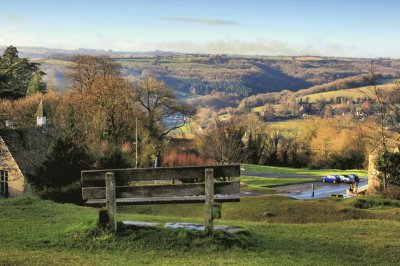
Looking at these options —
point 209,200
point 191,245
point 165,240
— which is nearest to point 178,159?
point 209,200

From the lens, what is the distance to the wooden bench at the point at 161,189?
31.5 ft

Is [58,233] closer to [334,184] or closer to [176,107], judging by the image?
[176,107]

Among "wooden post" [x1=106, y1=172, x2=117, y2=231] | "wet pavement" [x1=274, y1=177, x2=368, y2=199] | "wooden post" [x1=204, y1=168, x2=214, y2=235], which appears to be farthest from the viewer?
"wet pavement" [x1=274, y1=177, x2=368, y2=199]

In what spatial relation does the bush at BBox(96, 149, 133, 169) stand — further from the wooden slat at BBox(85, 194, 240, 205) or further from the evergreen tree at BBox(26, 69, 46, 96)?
the evergreen tree at BBox(26, 69, 46, 96)

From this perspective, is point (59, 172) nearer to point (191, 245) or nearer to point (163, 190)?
point (163, 190)

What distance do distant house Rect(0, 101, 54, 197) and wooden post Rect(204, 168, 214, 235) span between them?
24.5 metres

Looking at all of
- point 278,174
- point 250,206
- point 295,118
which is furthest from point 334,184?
point 295,118

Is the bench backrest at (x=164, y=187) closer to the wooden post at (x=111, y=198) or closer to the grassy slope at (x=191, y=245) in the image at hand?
the wooden post at (x=111, y=198)

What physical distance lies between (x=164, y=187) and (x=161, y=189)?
0.09 meters

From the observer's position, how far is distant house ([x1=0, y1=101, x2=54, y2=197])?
3309cm

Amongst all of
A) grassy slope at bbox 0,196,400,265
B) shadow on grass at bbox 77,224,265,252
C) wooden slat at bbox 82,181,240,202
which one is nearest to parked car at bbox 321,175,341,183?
grassy slope at bbox 0,196,400,265

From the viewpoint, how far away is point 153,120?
191ft

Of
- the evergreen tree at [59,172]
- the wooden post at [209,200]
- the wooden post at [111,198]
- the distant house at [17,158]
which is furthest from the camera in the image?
the distant house at [17,158]

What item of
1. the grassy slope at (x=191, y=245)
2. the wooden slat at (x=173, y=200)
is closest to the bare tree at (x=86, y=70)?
the grassy slope at (x=191, y=245)
